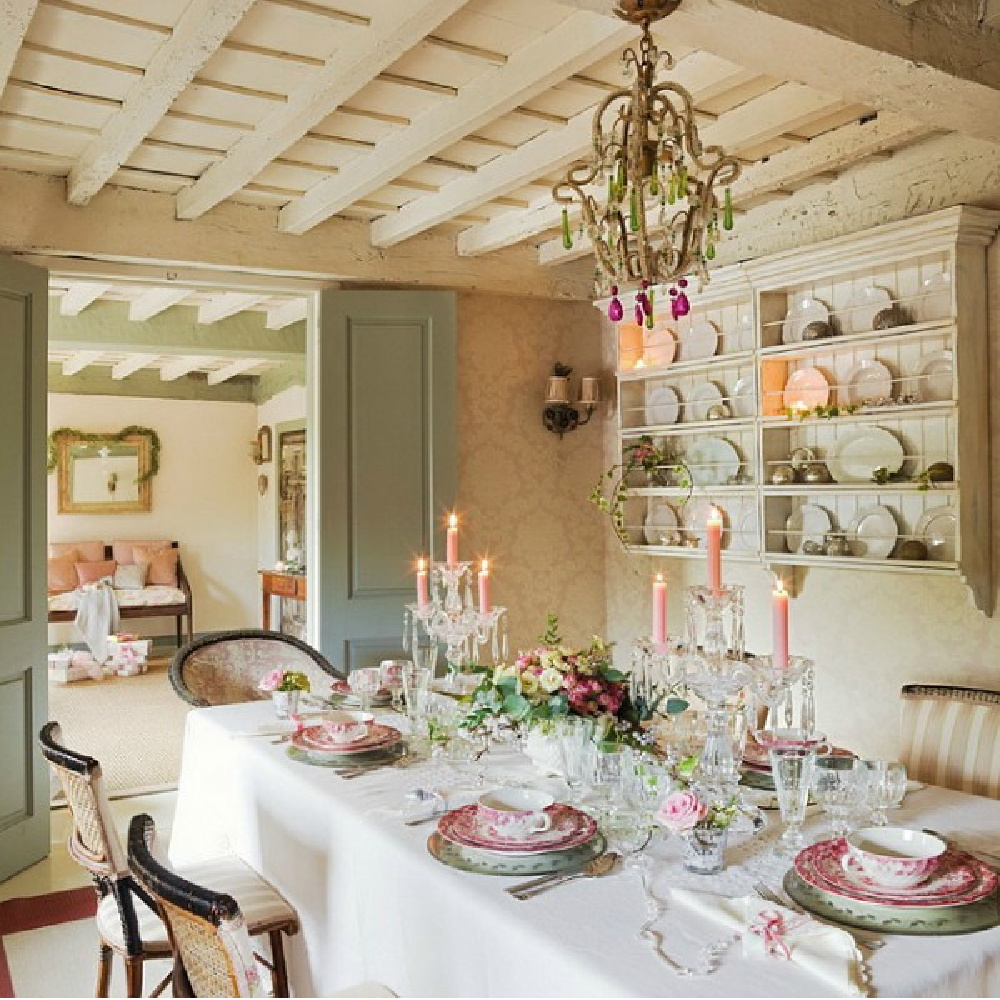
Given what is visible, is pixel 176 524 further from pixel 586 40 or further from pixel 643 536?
pixel 586 40

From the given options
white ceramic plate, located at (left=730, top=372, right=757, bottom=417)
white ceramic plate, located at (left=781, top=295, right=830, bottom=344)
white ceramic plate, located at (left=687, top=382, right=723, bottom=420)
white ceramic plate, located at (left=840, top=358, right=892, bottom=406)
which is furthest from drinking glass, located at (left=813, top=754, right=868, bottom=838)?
white ceramic plate, located at (left=687, top=382, right=723, bottom=420)

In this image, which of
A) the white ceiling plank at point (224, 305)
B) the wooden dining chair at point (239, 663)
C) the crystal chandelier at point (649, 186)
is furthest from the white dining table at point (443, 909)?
the white ceiling plank at point (224, 305)

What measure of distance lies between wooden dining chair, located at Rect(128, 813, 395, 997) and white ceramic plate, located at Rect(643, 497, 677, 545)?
3.19 m

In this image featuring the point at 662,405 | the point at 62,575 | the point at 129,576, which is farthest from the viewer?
the point at 129,576

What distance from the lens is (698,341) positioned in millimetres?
4395

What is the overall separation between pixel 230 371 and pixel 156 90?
22.0 ft

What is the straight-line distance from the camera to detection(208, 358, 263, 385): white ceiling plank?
9055 mm

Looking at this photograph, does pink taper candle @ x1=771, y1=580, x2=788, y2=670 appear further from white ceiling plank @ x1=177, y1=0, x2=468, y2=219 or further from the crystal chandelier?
white ceiling plank @ x1=177, y1=0, x2=468, y2=219

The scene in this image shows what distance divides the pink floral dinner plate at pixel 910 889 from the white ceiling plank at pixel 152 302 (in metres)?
4.75

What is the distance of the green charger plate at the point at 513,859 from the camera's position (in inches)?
69.5

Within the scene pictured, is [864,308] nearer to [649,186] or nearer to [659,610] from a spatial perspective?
[649,186]

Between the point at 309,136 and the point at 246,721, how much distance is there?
6.21 feet

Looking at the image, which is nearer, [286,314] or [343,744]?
[343,744]

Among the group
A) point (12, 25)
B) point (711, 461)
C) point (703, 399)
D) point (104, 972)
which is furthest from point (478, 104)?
point (104, 972)
